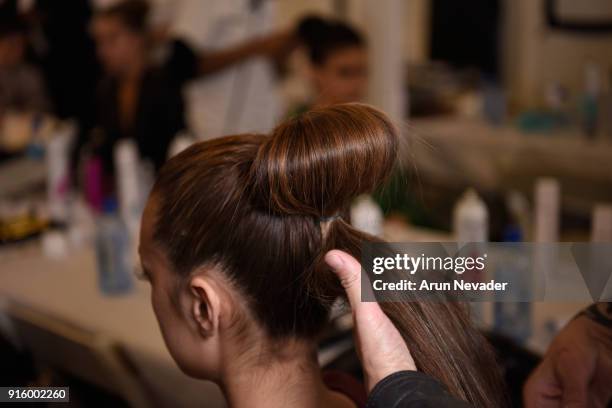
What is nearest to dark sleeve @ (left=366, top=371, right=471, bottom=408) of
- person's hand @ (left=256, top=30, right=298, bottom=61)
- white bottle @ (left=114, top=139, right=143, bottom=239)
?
white bottle @ (left=114, top=139, right=143, bottom=239)

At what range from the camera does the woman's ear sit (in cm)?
63

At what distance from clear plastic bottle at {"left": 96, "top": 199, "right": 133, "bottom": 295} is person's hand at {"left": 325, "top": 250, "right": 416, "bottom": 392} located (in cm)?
99

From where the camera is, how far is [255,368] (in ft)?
2.19

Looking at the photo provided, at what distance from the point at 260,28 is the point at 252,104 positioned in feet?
0.80

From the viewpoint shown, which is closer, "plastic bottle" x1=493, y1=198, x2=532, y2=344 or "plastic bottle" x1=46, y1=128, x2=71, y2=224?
"plastic bottle" x1=493, y1=198, x2=532, y2=344

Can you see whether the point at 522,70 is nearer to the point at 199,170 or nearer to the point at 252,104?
the point at 252,104

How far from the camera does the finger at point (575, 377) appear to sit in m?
0.59

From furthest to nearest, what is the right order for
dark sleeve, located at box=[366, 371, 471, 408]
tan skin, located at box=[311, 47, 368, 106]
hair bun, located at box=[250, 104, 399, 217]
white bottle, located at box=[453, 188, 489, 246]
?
tan skin, located at box=[311, 47, 368, 106] → white bottle, located at box=[453, 188, 489, 246] → hair bun, located at box=[250, 104, 399, 217] → dark sleeve, located at box=[366, 371, 471, 408]

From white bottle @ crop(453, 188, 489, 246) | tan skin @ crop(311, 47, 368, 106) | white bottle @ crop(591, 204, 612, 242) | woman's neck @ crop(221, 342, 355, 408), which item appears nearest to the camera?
woman's neck @ crop(221, 342, 355, 408)

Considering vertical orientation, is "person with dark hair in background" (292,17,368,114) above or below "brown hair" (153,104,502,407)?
above

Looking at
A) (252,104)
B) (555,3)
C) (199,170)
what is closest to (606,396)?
(199,170)

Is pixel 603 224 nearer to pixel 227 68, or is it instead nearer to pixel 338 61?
pixel 338 61

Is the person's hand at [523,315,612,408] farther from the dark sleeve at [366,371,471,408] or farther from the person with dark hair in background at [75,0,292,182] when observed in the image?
the person with dark hair in background at [75,0,292,182]

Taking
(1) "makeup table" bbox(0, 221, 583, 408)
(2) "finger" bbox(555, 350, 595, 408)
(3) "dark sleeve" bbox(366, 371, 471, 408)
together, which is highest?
(3) "dark sleeve" bbox(366, 371, 471, 408)
